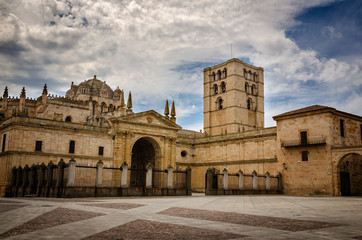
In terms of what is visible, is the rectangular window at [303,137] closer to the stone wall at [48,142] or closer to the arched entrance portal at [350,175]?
the arched entrance portal at [350,175]

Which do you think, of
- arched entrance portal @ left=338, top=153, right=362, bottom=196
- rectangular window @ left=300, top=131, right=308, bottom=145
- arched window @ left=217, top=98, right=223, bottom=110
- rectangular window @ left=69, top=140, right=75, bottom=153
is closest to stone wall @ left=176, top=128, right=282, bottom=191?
rectangular window @ left=300, top=131, right=308, bottom=145

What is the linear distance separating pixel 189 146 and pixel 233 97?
69.8ft

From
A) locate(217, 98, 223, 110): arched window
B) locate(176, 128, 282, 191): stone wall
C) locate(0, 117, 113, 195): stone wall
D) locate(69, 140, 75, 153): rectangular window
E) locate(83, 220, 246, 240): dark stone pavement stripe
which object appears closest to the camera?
locate(83, 220, 246, 240): dark stone pavement stripe

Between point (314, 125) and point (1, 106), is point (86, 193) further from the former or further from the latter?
point (1, 106)

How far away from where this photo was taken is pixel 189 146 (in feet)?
167

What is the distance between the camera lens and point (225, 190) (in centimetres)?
3403

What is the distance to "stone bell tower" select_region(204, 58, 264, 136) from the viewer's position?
224 feet

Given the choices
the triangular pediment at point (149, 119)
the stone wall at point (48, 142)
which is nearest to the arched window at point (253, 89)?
the triangular pediment at point (149, 119)

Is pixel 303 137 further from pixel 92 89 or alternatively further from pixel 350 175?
pixel 92 89

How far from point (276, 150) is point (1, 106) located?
42.8 m

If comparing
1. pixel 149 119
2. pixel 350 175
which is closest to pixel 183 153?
pixel 149 119

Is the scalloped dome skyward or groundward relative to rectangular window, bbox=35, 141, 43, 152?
skyward

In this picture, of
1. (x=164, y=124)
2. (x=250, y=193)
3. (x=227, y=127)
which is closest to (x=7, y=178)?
(x=164, y=124)

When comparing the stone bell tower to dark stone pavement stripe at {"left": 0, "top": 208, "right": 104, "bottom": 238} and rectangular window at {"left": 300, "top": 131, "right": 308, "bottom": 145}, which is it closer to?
rectangular window at {"left": 300, "top": 131, "right": 308, "bottom": 145}
